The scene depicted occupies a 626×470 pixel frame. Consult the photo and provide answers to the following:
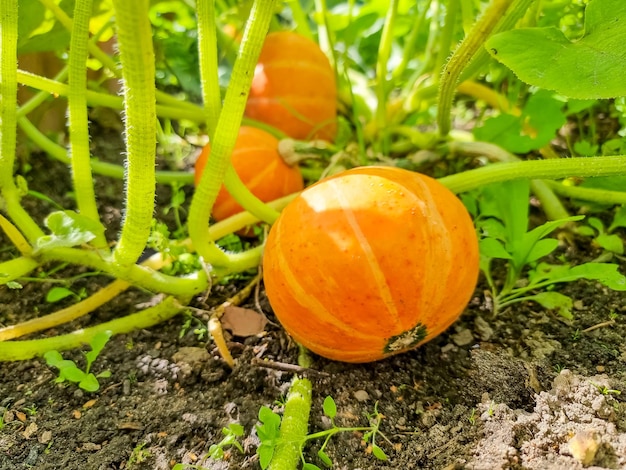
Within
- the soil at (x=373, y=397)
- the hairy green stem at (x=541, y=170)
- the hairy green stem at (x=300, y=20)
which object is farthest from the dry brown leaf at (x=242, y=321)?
the hairy green stem at (x=300, y=20)

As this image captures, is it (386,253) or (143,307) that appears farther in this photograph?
(143,307)

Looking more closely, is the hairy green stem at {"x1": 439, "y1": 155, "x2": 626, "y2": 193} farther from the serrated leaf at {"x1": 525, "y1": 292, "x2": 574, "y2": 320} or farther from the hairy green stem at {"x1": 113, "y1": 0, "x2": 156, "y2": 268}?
the hairy green stem at {"x1": 113, "y1": 0, "x2": 156, "y2": 268}

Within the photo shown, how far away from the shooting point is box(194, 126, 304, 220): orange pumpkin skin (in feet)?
4.70

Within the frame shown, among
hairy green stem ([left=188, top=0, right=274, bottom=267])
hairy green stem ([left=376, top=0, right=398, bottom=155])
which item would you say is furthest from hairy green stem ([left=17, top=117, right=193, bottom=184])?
hairy green stem ([left=376, top=0, right=398, bottom=155])

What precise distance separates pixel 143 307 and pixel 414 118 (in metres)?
0.86

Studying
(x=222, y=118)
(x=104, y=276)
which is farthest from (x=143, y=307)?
(x=222, y=118)

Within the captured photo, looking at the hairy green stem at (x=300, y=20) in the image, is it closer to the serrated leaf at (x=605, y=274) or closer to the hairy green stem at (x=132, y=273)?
the hairy green stem at (x=132, y=273)

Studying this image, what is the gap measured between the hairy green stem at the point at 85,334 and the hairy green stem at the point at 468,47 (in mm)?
660

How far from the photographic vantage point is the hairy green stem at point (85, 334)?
1131 millimetres

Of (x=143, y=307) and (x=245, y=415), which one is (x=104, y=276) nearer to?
(x=143, y=307)

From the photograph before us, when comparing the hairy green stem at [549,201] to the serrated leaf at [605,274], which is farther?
the hairy green stem at [549,201]

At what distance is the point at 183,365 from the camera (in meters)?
1.14

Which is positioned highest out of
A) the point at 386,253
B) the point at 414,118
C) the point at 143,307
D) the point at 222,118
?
the point at 222,118

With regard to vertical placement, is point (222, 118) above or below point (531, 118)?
above
